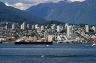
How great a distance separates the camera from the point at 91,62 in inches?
3209

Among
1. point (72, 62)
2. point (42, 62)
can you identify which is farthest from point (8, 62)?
point (72, 62)

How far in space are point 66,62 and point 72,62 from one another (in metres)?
1.46

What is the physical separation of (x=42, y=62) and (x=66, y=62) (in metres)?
4.05

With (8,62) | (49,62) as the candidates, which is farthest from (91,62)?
(8,62)

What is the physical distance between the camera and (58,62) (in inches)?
3132

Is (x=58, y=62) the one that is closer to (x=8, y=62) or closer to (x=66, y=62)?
(x=66, y=62)

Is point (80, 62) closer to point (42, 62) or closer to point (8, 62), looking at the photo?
point (42, 62)

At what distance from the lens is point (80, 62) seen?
82000 mm

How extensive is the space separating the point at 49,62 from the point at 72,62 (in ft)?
14.2

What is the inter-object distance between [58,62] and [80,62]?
455cm

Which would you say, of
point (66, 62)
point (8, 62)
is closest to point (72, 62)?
point (66, 62)

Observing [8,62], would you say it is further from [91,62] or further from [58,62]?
[91,62]

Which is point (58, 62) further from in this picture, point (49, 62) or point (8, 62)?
point (8, 62)

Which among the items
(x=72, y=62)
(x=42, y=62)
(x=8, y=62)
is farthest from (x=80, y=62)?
(x=8, y=62)
